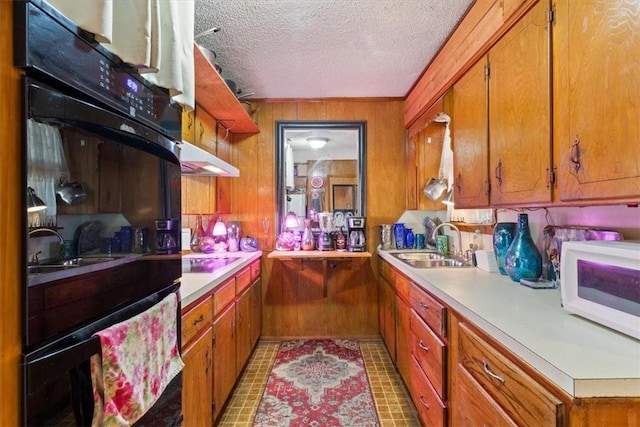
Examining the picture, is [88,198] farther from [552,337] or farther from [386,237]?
[386,237]

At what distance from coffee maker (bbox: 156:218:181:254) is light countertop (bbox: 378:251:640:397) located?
3.56ft

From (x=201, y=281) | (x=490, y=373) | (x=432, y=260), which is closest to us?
(x=490, y=373)

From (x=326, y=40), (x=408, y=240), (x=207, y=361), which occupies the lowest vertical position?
(x=207, y=361)

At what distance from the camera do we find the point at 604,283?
2.97 ft

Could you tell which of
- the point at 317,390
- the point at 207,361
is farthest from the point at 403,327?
the point at 207,361

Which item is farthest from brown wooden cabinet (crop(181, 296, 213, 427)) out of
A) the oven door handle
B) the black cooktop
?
the oven door handle

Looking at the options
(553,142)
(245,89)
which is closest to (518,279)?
(553,142)

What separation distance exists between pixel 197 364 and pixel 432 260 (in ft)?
5.80

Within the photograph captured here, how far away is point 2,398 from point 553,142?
166 centimetres

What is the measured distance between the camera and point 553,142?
113cm

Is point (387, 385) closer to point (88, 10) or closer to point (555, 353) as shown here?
point (555, 353)

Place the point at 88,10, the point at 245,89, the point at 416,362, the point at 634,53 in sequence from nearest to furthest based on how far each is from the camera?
the point at 88,10, the point at 634,53, the point at 416,362, the point at 245,89

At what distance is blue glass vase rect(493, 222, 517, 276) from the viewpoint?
1686 millimetres

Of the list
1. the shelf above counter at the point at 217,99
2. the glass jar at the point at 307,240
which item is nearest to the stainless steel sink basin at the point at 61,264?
the shelf above counter at the point at 217,99
